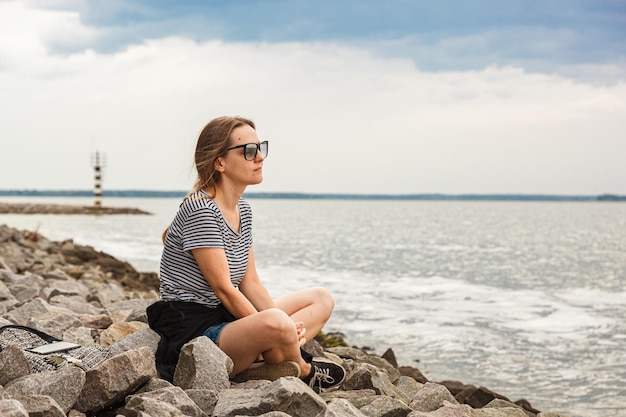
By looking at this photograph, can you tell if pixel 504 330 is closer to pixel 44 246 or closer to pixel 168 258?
pixel 168 258

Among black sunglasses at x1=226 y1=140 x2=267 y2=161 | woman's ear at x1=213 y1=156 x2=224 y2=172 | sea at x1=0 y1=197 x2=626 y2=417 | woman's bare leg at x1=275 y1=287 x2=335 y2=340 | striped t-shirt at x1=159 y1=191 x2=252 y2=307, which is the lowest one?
sea at x1=0 y1=197 x2=626 y2=417

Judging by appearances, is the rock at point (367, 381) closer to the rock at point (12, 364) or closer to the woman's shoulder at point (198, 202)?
the woman's shoulder at point (198, 202)

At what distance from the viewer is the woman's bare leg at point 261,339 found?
13.5 ft

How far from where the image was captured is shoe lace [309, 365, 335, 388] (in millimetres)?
4469

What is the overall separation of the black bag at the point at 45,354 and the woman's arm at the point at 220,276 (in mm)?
762

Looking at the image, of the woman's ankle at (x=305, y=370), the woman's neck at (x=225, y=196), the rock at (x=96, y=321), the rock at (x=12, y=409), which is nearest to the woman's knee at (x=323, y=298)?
the woman's ankle at (x=305, y=370)

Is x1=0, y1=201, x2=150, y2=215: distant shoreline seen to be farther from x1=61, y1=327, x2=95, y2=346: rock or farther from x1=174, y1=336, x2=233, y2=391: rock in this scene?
x1=174, y1=336, x2=233, y2=391: rock

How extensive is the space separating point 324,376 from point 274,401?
0.97 meters

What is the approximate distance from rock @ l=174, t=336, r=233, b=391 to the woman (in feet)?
0.55

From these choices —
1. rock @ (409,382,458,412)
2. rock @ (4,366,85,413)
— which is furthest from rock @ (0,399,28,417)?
rock @ (409,382,458,412)

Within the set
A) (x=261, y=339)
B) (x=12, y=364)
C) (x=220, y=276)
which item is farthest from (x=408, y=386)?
(x=12, y=364)

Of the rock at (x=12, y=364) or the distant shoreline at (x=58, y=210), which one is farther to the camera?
the distant shoreline at (x=58, y=210)

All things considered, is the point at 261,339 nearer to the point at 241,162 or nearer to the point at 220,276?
the point at 220,276

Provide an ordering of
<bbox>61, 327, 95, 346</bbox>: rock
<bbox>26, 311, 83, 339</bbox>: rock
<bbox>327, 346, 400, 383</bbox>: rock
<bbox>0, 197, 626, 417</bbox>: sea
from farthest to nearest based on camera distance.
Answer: <bbox>0, 197, 626, 417</bbox>: sea < <bbox>327, 346, 400, 383</bbox>: rock < <bbox>26, 311, 83, 339</bbox>: rock < <bbox>61, 327, 95, 346</bbox>: rock
